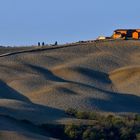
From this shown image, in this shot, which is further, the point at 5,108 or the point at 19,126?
the point at 5,108

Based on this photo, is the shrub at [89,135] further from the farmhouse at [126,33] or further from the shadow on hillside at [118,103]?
the farmhouse at [126,33]

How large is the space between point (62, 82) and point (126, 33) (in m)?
28.0

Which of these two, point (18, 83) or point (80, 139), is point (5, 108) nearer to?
point (80, 139)

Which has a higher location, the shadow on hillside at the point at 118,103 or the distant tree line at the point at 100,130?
the shadow on hillside at the point at 118,103

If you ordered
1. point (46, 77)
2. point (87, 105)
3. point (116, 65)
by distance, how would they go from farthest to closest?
point (116, 65), point (46, 77), point (87, 105)

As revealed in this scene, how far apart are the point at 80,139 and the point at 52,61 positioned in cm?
4289

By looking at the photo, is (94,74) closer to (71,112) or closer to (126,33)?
(126,33)

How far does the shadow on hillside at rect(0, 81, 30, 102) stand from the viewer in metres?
75.9

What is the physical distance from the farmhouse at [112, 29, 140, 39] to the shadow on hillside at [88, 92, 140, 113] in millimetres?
30307

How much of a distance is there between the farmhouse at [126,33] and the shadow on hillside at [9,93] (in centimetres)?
3141

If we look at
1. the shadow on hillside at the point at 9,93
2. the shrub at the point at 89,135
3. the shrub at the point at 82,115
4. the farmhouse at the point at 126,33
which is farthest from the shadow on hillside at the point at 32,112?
the farmhouse at the point at 126,33

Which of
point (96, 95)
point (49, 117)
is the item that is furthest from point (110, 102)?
point (49, 117)

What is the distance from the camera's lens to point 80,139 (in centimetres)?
5488

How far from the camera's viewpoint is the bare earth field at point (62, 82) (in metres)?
61.9
